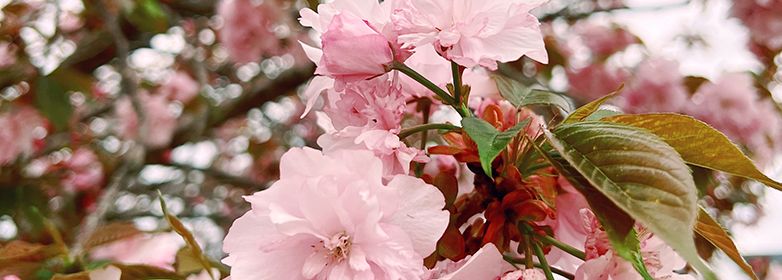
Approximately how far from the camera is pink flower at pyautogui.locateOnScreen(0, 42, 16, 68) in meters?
1.99

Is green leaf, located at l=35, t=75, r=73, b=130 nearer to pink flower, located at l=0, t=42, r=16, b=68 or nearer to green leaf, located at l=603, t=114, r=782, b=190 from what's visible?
pink flower, located at l=0, t=42, r=16, b=68

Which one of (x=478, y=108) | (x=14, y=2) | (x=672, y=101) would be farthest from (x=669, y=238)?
(x=14, y=2)

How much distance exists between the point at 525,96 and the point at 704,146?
0.17 meters

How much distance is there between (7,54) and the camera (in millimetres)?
2016

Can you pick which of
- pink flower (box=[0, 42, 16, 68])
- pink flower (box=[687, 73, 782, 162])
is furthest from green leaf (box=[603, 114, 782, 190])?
pink flower (box=[0, 42, 16, 68])

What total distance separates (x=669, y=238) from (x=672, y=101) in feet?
6.33

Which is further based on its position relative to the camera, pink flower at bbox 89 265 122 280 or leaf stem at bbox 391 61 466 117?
pink flower at bbox 89 265 122 280

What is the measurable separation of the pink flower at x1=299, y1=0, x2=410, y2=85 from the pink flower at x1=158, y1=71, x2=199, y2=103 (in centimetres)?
224

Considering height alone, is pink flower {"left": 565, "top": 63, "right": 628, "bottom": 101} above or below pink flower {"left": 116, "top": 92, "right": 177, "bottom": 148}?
above

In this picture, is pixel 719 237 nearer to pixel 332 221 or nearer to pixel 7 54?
pixel 332 221

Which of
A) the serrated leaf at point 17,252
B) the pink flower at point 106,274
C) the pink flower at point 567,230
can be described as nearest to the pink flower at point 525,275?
the pink flower at point 567,230

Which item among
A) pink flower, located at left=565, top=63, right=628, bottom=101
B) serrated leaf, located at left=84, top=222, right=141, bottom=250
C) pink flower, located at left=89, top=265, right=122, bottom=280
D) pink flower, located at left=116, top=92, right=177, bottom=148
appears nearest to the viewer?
pink flower, located at left=89, top=265, right=122, bottom=280

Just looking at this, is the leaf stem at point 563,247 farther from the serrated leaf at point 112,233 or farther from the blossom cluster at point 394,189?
the serrated leaf at point 112,233

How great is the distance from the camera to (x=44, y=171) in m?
2.38
